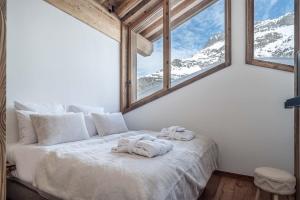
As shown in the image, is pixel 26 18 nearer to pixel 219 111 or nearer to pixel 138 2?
pixel 138 2

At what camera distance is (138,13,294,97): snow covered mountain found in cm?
280

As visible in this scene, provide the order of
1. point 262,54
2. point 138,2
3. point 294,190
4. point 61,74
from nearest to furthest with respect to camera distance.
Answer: point 294,190, point 61,74, point 262,54, point 138,2

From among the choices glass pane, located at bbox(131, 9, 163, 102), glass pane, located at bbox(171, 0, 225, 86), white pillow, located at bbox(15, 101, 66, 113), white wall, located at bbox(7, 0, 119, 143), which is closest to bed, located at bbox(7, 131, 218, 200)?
white pillow, located at bbox(15, 101, 66, 113)

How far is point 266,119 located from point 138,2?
2889 mm

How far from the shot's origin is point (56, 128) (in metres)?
2.04

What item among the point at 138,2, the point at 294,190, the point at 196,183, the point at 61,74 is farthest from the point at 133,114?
the point at 294,190

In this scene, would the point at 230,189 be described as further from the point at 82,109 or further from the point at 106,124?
the point at 82,109

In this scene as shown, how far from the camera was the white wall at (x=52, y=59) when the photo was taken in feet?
7.12

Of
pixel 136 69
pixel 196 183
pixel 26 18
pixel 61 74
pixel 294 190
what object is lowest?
→ pixel 294 190

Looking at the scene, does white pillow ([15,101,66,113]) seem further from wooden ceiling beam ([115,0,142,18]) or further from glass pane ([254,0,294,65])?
glass pane ([254,0,294,65])

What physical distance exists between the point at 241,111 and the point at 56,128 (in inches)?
95.4

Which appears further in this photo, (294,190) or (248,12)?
(248,12)

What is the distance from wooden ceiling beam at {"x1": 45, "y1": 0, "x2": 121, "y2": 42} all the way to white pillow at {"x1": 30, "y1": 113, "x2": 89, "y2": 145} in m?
1.54

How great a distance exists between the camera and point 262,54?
2.90 meters
